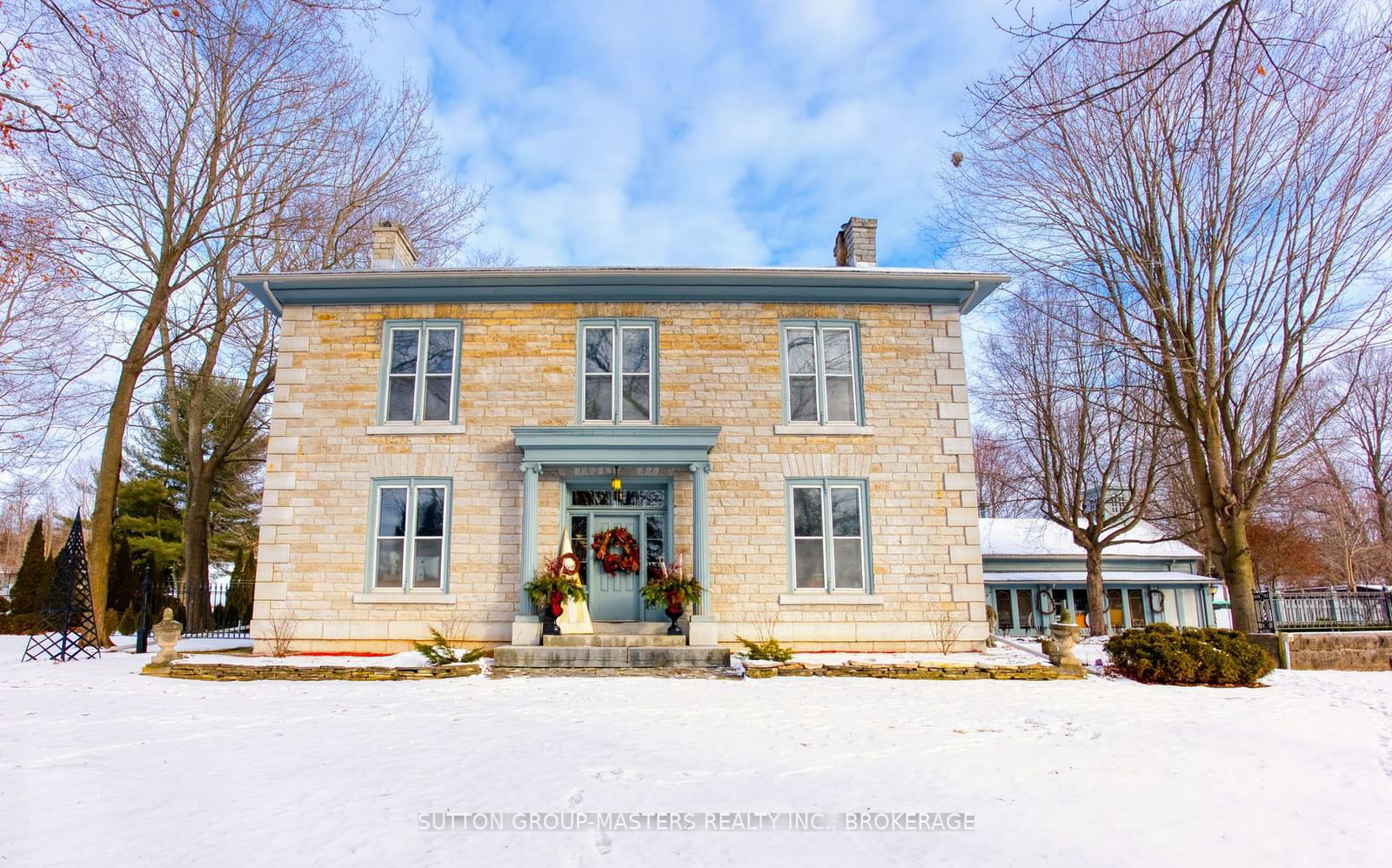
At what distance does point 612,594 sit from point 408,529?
3.34 m

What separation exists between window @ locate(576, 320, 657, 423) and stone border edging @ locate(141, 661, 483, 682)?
4.45 meters

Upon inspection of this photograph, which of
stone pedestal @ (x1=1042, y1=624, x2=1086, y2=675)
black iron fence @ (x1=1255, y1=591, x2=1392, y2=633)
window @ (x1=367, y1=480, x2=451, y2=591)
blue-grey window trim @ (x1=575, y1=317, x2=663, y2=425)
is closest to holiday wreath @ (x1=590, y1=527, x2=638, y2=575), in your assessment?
blue-grey window trim @ (x1=575, y1=317, x2=663, y2=425)

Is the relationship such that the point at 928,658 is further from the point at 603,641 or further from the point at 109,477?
the point at 109,477

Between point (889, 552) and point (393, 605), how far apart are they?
768cm

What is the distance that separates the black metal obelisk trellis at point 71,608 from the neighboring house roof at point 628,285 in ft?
16.4

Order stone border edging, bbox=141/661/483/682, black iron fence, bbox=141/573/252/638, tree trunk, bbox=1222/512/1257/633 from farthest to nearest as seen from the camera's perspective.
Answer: black iron fence, bbox=141/573/252/638 → tree trunk, bbox=1222/512/1257/633 → stone border edging, bbox=141/661/483/682

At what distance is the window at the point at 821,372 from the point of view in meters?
13.1

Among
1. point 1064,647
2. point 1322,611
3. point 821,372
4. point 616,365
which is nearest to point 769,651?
point 1064,647

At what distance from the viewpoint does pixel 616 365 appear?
13.2 metres

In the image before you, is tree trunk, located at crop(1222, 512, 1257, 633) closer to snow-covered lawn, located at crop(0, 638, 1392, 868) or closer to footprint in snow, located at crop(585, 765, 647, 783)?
snow-covered lawn, located at crop(0, 638, 1392, 868)

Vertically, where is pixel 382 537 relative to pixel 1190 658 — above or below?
above

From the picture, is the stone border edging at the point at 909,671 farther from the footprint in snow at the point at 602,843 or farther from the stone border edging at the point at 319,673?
the footprint in snow at the point at 602,843

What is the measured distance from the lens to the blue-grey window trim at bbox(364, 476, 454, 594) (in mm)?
12461

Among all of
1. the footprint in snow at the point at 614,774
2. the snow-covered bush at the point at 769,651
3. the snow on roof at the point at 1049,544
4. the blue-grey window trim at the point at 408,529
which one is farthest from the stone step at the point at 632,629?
the snow on roof at the point at 1049,544
